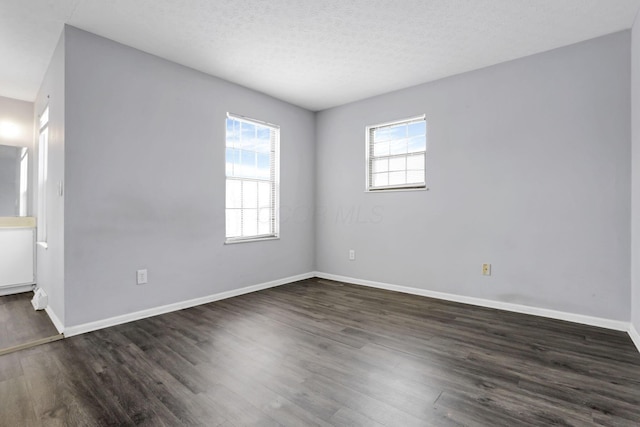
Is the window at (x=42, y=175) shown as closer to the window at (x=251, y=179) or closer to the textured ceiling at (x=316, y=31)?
the textured ceiling at (x=316, y=31)

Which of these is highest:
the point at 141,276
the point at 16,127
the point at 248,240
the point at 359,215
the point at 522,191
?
the point at 16,127

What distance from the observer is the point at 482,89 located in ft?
11.6

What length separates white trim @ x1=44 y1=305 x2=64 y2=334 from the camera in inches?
107

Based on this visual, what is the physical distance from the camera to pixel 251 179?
168 inches

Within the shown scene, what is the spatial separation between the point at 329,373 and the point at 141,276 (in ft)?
7.00

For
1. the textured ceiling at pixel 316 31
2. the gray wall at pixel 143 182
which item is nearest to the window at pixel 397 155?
the textured ceiling at pixel 316 31

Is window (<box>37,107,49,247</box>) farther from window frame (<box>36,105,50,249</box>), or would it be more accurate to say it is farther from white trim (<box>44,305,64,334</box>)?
white trim (<box>44,305,64,334</box>)

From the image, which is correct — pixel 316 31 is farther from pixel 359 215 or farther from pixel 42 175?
pixel 42 175

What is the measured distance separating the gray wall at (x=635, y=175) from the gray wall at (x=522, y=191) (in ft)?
0.31

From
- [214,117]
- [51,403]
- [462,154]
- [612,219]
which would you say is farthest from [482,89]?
[51,403]

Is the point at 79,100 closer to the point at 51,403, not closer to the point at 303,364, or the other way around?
the point at 51,403

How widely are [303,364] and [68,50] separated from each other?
3176mm

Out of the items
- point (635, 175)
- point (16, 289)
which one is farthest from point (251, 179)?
point (635, 175)

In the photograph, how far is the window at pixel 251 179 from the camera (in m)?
4.03
